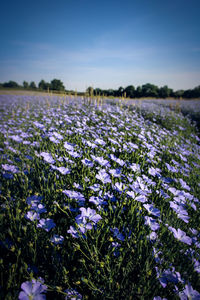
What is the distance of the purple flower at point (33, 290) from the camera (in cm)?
71

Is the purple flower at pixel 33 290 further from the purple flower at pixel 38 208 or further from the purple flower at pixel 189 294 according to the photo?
the purple flower at pixel 189 294

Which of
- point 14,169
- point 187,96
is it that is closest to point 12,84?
point 187,96

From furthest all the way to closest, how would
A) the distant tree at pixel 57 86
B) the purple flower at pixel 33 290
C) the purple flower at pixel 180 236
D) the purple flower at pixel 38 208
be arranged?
the distant tree at pixel 57 86 < the purple flower at pixel 38 208 < the purple flower at pixel 180 236 < the purple flower at pixel 33 290

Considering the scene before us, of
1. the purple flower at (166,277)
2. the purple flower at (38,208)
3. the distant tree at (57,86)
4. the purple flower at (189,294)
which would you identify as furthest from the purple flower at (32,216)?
the distant tree at (57,86)

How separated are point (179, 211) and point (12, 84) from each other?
182ft

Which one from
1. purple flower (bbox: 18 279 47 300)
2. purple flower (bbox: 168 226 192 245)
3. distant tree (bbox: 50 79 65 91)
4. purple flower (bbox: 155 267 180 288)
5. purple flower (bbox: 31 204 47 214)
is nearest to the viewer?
purple flower (bbox: 18 279 47 300)

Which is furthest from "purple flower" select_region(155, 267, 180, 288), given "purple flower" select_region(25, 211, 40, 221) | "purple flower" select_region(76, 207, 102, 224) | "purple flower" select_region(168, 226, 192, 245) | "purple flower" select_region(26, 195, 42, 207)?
"purple flower" select_region(26, 195, 42, 207)

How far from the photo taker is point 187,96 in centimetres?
2678

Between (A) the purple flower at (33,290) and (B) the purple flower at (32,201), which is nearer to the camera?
(A) the purple flower at (33,290)

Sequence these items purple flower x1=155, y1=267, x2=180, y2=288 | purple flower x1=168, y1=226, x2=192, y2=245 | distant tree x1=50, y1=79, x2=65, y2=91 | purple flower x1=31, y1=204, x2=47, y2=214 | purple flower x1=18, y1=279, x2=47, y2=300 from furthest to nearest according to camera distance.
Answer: distant tree x1=50, y1=79, x2=65, y2=91
purple flower x1=31, y1=204, x2=47, y2=214
purple flower x1=168, y1=226, x2=192, y2=245
purple flower x1=155, y1=267, x2=180, y2=288
purple flower x1=18, y1=279, x2=47, y2=300

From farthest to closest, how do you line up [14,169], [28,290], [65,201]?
[14,169]
[65,201]
[28,290]

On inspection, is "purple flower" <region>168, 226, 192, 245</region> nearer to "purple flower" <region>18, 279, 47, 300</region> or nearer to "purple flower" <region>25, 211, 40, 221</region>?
"purple flower" <region>18, 279, 47, 300</region>

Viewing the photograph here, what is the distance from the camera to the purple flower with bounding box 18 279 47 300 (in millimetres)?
710

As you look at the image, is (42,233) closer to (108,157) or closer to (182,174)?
(108,157)
